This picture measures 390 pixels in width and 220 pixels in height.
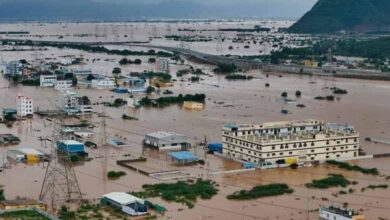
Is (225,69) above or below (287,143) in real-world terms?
above

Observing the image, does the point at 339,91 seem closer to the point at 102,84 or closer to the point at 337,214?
the point at 102,84

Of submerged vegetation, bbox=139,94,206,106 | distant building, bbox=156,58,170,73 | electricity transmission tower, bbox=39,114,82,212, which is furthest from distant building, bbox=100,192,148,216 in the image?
distant building, bbox=156,58,170,73

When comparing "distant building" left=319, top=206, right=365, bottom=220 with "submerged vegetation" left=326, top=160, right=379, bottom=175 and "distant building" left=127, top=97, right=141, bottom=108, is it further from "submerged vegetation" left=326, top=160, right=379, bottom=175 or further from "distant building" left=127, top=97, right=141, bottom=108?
"distant building" left=127, top=97, right=141, bottom=108

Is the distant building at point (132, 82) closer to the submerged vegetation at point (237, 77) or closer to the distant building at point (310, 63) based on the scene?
the submerged vegetation at point (237, 77)

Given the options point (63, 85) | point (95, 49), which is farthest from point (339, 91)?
point (95, 49)

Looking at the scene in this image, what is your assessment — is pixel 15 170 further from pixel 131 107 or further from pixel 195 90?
pixel 195 90

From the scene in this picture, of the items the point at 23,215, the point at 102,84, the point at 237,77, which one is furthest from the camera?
the point at 237,77

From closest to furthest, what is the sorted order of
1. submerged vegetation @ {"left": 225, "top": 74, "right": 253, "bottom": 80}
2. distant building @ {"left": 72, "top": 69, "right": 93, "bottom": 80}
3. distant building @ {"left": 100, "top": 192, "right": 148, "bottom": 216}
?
distant building @ {"left": 100, "top": 192, "right": 148, "bottom": 216}, distant building @ {"left": 72, "top": 69, "right": 93, "bottom": 80}, submerged vegetation @ {"left": 225, "top": 74, "right": 253, "bottom": 80}

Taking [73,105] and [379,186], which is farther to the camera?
[73,105]
